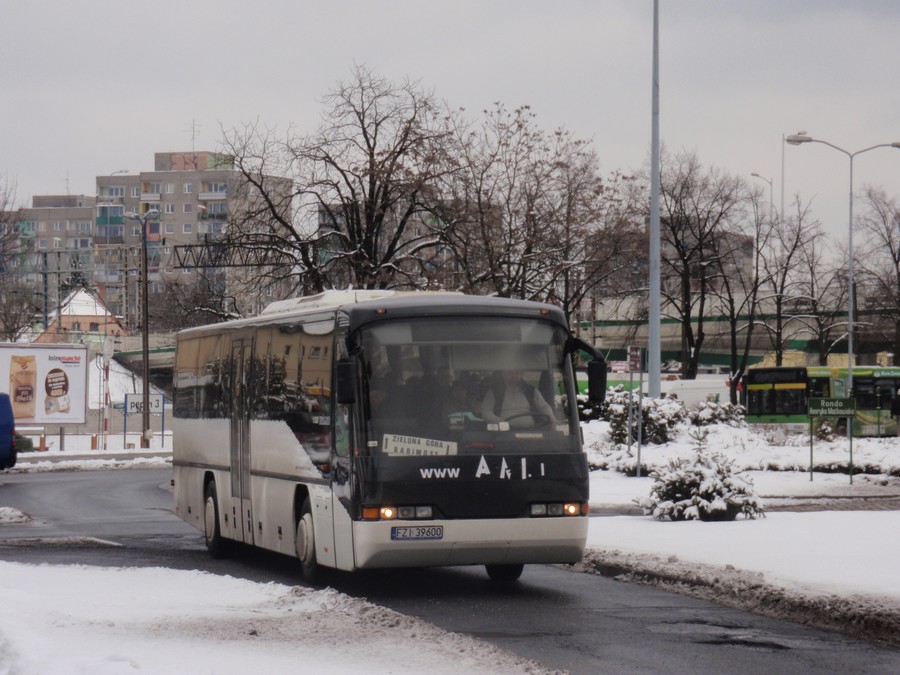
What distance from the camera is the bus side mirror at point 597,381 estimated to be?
13.9 meters

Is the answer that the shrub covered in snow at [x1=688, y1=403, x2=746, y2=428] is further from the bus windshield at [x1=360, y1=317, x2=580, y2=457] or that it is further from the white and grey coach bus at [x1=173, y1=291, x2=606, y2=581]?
the bus windshield at [x1=360, y1=317, x2=580, y2=457]

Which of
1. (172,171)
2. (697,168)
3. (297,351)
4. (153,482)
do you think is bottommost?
(153,482)

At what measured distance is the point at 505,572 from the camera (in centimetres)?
1500

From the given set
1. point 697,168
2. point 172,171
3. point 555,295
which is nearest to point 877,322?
point 697,168

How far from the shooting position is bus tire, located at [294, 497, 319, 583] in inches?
571

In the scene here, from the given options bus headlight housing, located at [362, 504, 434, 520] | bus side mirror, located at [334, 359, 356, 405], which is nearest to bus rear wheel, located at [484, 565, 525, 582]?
bus headlight housing, located at [362, 504, 434, 520]

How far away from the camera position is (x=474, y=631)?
36.7 ft

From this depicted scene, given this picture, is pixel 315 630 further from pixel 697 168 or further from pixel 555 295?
pixel 697 168

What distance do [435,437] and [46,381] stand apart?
134 ft

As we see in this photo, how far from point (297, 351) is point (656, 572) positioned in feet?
13.8

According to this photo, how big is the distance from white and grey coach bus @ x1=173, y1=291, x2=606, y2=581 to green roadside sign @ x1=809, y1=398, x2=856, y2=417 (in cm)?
1484

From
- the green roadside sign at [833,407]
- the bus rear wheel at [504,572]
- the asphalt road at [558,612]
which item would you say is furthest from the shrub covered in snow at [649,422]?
the bus rear wheel at [504,572]

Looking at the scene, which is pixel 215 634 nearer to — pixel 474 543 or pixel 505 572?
pixel 474 543

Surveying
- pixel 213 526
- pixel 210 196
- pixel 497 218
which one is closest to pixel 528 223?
pixel 497 218
